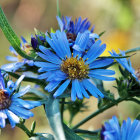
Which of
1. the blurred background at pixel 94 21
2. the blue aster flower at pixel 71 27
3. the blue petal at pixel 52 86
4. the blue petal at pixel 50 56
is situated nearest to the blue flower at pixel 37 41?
the blue petal at pixel 50 56

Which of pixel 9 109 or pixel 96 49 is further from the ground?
pixel 96 49

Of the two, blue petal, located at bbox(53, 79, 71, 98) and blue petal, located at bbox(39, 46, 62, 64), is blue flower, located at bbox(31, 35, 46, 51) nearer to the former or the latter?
blue petal, located at bbox(39, 46, 62, 64)

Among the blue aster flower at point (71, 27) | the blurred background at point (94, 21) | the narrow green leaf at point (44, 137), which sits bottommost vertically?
the narrow green leaf at point (44, 137)

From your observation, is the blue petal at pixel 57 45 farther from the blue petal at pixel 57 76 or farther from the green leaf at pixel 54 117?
the green leaf at pixel 54 117

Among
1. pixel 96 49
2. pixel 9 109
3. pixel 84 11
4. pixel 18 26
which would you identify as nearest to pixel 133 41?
pixel 84 11

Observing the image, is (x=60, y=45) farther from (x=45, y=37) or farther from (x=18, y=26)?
(x=18, y=26)

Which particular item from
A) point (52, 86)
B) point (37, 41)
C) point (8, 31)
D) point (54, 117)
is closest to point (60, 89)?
point (52, 86)
